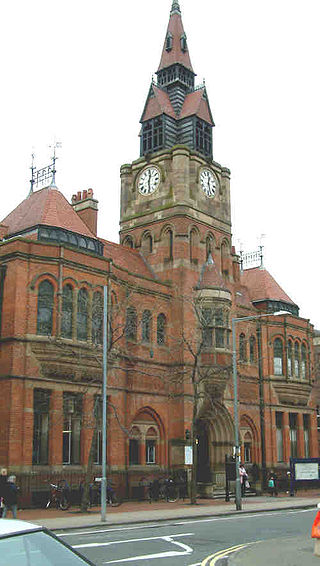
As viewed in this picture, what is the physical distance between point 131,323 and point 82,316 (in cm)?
360

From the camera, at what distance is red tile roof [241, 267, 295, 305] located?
49.3m

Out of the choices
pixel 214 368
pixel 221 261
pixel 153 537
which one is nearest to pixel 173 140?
pixel 221 261

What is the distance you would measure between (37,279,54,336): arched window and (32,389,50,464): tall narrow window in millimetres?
2802

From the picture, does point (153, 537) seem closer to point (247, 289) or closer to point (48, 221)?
point (48, 221)

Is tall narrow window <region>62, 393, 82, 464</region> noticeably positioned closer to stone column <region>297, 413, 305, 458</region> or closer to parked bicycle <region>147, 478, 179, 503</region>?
parked bicycle <region>147, 478, 179, 503</region>

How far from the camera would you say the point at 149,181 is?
142ft

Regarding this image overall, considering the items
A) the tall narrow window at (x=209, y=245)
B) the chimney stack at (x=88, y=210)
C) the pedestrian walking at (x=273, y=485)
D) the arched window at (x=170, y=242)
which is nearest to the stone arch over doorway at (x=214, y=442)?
the pedestrian walking at (x=273, y=485)

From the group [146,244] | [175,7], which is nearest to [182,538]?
[146,244]

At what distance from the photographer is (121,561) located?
12.3 metres

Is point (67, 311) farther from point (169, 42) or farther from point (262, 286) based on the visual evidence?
point (169, 42)

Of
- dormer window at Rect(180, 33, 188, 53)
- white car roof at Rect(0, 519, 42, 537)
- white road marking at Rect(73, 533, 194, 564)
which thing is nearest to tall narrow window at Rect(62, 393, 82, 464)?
white road marking at Rect(73, 533, 194, 564)

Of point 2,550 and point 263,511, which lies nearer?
point 2,550

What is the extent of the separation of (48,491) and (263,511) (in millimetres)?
9234

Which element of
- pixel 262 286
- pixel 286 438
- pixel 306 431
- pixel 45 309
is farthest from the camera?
pixel 262 286
